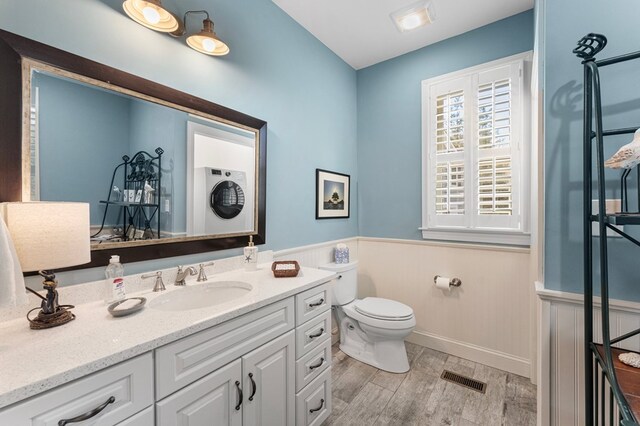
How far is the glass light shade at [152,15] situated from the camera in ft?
4.01

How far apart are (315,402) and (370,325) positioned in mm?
749

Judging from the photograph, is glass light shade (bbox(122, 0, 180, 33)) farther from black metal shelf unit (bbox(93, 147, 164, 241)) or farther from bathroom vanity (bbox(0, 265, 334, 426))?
bathroom vanity (bbox(0, 265, 334, 426))

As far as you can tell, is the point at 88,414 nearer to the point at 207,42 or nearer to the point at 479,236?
the point at 207,42

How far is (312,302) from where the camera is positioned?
1493mm

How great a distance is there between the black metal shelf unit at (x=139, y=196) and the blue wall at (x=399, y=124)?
2.01 meters

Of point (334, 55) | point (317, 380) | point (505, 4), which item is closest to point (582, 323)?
point (317, 380)

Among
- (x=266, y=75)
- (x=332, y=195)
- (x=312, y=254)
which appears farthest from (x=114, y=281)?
(x=332, y=195)

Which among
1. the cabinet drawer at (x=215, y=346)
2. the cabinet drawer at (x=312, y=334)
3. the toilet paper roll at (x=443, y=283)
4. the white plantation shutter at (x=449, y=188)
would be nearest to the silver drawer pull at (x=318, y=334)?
the cabinet drawer at (x=312, y=334)

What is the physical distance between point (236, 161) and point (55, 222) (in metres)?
0.99

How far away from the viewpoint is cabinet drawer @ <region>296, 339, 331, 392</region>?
4.60ft

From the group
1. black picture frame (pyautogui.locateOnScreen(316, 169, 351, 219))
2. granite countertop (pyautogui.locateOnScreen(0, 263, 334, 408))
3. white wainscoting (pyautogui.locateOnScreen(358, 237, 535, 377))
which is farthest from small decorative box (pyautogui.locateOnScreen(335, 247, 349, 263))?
granite countertop (pyautogui.locateOnScreen(0, 263, 334, 408))

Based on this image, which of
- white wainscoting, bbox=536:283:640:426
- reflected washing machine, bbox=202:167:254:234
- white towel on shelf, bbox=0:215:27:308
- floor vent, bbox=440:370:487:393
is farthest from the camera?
floor vent, bbox=440:370:487:393

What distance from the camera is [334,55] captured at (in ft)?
8.67

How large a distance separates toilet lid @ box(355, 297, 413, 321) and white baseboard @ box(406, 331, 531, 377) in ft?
1.86
